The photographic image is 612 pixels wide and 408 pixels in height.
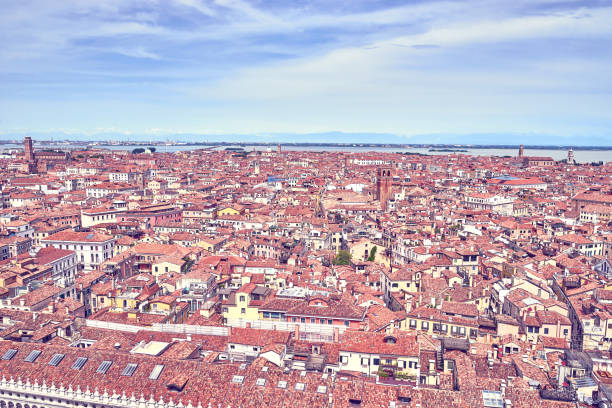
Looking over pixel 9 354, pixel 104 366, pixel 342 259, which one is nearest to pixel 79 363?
pixel 104 366

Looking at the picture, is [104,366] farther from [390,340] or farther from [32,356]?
[390,340]

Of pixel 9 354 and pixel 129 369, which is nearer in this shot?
pixel 129 369

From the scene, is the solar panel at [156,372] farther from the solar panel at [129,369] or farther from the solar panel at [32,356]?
the solar panel at [32,356]

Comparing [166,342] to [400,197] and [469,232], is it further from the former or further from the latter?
[400,197]

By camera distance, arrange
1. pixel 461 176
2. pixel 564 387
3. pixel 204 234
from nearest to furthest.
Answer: pixel 564 387 → pixel 204 234 → pixel 461 176

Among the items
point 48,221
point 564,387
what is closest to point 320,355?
point 564,387

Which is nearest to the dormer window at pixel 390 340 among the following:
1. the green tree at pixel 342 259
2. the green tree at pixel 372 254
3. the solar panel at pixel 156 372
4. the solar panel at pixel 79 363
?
the solar panel at pixel 156 372

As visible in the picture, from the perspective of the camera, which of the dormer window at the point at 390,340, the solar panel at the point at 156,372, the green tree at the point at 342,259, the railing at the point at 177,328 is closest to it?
the solar panel at the point at 156,372
